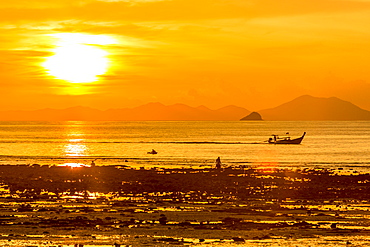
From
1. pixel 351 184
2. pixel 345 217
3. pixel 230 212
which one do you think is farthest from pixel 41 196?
pixel 351 184

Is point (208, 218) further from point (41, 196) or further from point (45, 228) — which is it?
point (41, 196)

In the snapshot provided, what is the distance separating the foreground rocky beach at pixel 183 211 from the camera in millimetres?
24906

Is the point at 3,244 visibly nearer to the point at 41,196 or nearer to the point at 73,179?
the point at 41,196

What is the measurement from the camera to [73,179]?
49594mm

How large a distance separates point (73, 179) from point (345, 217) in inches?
1000

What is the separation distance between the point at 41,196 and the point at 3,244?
1522 cm

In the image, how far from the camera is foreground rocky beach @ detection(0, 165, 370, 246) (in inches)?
981

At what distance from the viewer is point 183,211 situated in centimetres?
3212

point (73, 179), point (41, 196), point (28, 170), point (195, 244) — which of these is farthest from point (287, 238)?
point (28, 170)

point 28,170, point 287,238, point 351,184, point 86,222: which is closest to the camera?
point 287,238

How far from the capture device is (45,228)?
2661 centimetres

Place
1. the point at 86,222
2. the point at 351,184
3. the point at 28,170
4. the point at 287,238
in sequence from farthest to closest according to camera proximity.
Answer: the point at 28,170 < the point at 351,184 < the point at 86,222 < the point at 287,238

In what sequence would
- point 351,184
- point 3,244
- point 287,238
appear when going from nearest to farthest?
1. point 3,244
2. point 287,238
3. point 351,184

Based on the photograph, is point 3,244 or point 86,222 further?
point 86,222
